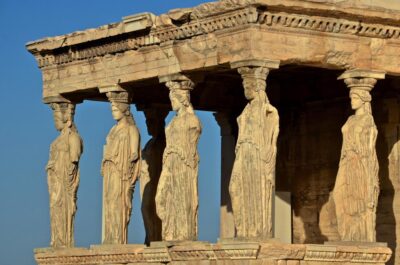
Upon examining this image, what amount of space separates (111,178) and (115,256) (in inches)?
57.1

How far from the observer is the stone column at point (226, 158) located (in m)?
36.3

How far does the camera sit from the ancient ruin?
1176 inches

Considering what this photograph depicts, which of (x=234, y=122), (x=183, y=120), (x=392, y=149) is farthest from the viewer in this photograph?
(x=234, y=122)

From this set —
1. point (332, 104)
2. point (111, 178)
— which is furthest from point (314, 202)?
point (111, 178)

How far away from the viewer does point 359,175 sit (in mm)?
30859

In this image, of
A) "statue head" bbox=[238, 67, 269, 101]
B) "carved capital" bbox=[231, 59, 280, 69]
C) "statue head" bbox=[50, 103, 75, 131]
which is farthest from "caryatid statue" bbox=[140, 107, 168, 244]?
"statue head" bbox=[238, 67, 269, 101]

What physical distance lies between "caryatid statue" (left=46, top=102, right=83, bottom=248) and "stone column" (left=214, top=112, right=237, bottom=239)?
3301 millimetres

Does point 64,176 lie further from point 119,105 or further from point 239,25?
point 239,25

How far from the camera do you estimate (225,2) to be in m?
30.0

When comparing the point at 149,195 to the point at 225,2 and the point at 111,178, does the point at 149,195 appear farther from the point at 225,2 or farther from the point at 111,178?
the point at 225,2

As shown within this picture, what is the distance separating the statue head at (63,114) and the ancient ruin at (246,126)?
2 cm

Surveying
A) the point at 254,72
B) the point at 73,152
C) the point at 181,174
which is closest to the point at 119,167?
the point at 73,152

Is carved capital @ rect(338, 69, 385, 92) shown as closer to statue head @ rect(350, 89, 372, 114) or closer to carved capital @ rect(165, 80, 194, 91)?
statue head @ rect(350, 89, 372, 114)

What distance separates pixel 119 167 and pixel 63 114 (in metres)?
2.20
